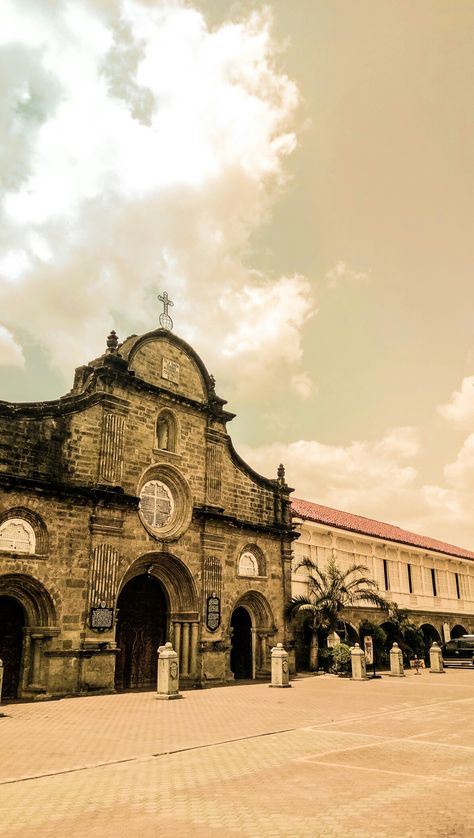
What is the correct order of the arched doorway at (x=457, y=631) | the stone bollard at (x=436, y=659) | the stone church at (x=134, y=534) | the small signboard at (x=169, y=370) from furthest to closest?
the arched doorway at (x=457, y=631) → the stone bollard at (x=436, y=659) → the small signboard at (x=169, y=370) → the stone church at (x=134, y=534)

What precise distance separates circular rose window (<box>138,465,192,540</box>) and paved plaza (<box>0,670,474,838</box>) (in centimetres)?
573

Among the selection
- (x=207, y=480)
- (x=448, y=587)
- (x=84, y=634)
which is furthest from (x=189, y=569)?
(x=448, y=587)

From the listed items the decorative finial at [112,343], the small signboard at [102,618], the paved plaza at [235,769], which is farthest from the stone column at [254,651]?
the decorative finial at [112,343]

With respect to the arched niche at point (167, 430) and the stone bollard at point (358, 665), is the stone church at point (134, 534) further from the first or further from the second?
the stone bollard at point (358, 665)

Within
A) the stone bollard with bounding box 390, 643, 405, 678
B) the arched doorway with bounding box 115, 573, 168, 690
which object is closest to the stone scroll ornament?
→ the arched doorway with bounding box 115, 573, 168, 690

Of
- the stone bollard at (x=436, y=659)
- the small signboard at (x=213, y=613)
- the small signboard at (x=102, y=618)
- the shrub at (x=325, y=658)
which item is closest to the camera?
the small signboard at (x=102, y=618)

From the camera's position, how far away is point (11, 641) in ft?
54.8

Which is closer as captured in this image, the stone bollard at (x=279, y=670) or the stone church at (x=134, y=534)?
the stone church at (x=134, y=534)

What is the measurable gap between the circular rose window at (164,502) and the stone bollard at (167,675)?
4141mm

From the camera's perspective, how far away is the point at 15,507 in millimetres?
16562

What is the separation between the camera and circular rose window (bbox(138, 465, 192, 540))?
2003cm

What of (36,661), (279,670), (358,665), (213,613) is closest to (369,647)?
(358,665)

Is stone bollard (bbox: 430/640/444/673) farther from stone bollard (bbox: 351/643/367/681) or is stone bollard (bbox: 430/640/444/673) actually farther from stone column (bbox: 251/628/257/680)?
stone column (bbox: 251/628/257/680)

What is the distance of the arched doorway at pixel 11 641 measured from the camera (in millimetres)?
16453
